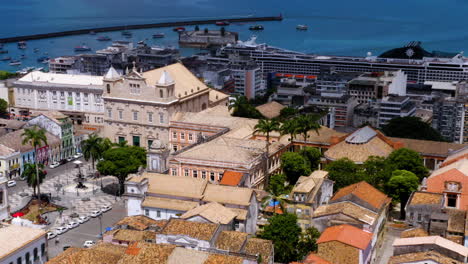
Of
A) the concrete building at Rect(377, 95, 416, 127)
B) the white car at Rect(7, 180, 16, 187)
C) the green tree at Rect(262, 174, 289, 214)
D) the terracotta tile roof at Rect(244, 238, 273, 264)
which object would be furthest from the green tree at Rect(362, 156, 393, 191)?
the white car at Rect(7, 180, 16, 187)

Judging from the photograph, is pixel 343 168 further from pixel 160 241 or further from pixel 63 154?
pixel 63 154

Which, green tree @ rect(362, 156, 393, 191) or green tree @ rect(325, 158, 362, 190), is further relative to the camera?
green tree @ rect(325, 158, 362, 190)

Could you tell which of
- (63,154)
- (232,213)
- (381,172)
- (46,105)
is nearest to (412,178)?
(381,172)

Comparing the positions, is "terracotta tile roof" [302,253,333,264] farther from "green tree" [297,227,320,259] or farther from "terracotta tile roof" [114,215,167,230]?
"terracotta tile roof" [114,215,167,230]

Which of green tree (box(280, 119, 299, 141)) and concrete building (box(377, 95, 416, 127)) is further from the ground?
green tree (box(280, 119, 299, 141))

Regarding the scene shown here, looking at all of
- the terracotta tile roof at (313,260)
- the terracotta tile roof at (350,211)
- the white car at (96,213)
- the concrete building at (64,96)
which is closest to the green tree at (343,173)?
the terracotta tile roof at (350,211)

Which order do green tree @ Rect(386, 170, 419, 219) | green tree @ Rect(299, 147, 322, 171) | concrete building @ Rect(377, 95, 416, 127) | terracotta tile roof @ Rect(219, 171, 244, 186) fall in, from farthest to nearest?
concrete building @ Rect(377, 95, 416, 127) → green tree @ Rect(299, 147, 322, 171) → terracotta tile roof @ Rect(219, 171, 244, 186) → green tree @ Rect(386, 170, 419, 219)

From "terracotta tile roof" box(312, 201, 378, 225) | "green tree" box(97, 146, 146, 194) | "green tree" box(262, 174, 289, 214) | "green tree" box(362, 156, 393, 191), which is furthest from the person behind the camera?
"green tree" box(97, 146, 146, 194)
